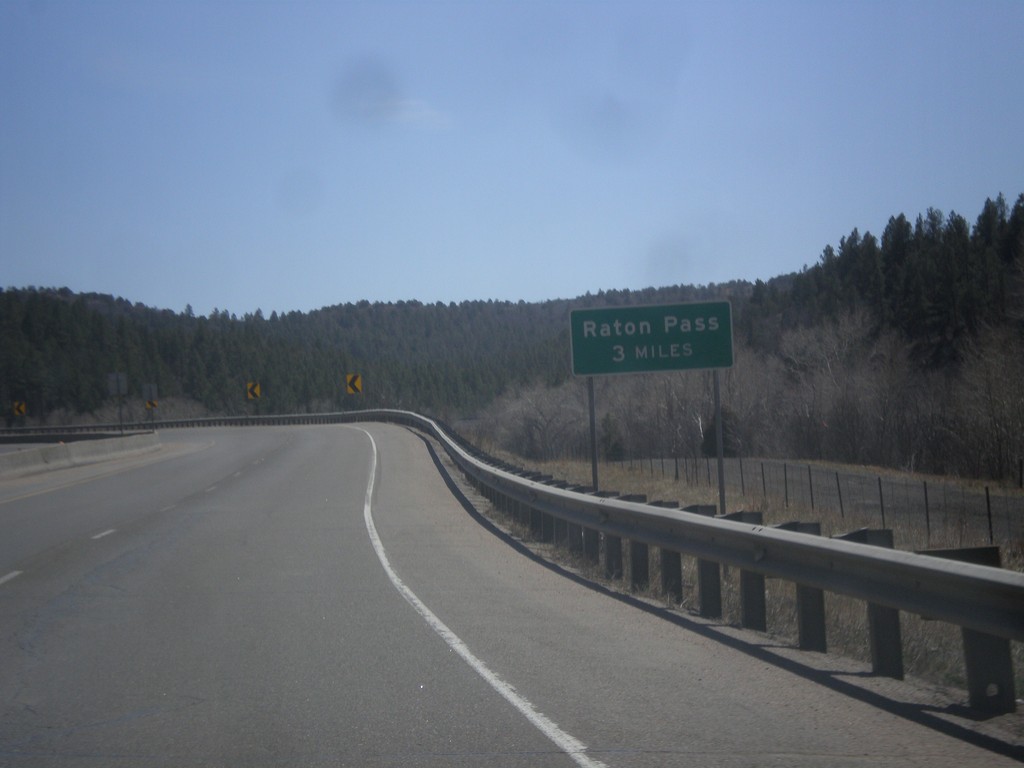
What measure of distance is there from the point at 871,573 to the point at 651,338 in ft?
34.4

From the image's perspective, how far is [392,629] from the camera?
9.25 m

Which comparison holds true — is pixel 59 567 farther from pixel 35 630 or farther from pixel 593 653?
pixel 593 653

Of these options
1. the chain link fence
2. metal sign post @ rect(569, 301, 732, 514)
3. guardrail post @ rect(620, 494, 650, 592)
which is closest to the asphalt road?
guardrail post @ rect(620, 494, 650, 592)

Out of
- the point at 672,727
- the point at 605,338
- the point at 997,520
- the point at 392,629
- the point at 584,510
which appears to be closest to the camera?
the point at 672,727

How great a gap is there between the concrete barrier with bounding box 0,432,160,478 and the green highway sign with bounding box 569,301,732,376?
25090 mm

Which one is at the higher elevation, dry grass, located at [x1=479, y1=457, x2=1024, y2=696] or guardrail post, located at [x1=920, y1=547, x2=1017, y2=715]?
guardrail post, located at [x1=920, y1=547, x2=1017, y2=715]

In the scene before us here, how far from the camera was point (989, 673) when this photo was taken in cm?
605

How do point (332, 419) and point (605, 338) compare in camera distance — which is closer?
point (605, 338)

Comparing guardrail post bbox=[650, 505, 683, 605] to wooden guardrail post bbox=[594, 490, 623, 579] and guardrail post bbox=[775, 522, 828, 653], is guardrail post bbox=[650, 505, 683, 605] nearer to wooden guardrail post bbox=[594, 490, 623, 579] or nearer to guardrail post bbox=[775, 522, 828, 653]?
wooden guardrail post bbox=[594, 490, 623, 579]

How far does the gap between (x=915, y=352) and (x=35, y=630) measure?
62570mm

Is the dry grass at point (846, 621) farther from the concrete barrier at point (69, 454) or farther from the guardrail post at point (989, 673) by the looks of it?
the concrete barrier at point (69, 454)

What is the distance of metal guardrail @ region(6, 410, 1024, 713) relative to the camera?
223 inches

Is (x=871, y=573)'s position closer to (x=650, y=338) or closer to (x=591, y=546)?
(x=591, y=546)

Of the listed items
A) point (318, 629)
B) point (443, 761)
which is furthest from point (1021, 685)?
point (318, 629)
